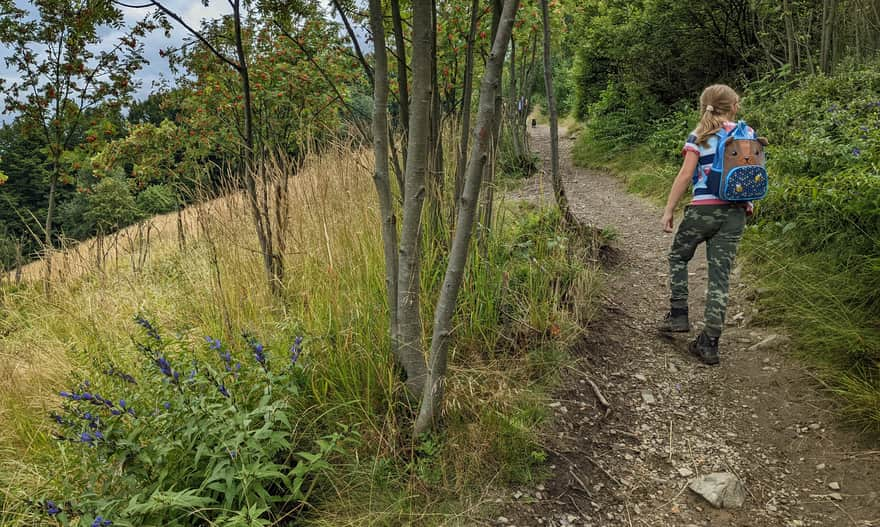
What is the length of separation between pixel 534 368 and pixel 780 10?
8201 mm

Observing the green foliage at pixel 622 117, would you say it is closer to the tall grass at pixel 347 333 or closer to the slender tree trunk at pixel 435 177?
the tall grass at pixel 347 333

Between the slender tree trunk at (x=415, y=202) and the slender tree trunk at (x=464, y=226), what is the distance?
178 millimetres

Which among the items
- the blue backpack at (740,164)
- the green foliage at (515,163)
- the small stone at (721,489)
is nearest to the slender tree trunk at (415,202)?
the small stone at (721,489)

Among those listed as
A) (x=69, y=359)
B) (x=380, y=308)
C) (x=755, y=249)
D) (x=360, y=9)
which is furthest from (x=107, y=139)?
(x=755, y=249)

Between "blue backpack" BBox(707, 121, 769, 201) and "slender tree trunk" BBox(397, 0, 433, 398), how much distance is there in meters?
1.96

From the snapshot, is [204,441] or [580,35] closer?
[204,441]

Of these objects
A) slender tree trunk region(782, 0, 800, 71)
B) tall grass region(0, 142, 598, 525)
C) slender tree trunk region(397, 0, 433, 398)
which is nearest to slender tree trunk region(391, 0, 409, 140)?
slender tree trunk region(397, 0, 433, 398)

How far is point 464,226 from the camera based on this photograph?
1.93m

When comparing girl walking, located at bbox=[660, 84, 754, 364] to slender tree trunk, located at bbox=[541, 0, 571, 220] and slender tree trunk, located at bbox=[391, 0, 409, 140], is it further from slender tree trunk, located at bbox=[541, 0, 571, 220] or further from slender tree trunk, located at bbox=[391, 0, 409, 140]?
slender tree trunk, located at bbox=[391, 0, 409, 140]

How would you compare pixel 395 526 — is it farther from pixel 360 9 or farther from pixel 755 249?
pixel 755 249

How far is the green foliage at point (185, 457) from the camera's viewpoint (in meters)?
1.69

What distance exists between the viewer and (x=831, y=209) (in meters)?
3.55

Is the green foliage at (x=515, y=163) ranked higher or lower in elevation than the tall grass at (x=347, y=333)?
higher

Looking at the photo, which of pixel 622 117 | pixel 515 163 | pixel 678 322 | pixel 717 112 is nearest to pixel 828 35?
pixel 622 117
